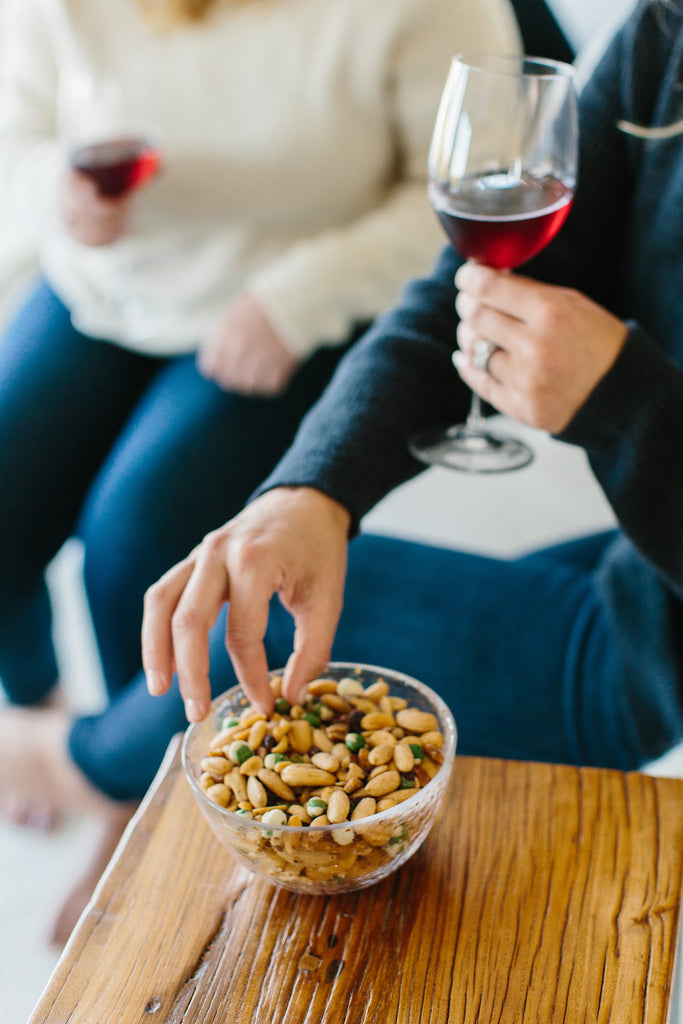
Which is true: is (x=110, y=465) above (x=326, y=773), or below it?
below

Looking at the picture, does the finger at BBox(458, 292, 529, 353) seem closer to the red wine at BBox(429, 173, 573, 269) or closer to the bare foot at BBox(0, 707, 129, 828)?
the red wine at BBox(429, 173, 573, 269)

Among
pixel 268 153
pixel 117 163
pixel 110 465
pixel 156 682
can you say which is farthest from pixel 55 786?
pixel 268 153

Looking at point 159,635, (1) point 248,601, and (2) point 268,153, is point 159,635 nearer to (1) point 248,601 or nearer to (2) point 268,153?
(1) point 248,601

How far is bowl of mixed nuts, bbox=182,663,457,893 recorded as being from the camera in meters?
0.56

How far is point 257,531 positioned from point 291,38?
95 cm

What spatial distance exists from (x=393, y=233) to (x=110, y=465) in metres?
0.55

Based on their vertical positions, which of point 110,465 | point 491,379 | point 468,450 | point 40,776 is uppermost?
point 491,379

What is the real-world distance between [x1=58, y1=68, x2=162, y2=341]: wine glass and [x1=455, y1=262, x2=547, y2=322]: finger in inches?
29.0

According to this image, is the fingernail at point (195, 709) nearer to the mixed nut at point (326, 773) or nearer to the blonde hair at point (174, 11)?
the mixed nut at point (326, 773)

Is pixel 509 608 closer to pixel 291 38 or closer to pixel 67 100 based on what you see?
pixel 291 38

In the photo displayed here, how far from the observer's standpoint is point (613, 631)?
874 mm

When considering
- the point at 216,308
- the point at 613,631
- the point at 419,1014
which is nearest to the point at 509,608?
the point at 613,631

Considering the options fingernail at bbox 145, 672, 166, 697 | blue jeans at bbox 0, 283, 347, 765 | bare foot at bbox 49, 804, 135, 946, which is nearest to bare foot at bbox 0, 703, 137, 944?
bare foot at bbox 49, 804, 135, 946

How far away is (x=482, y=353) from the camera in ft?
2.51
